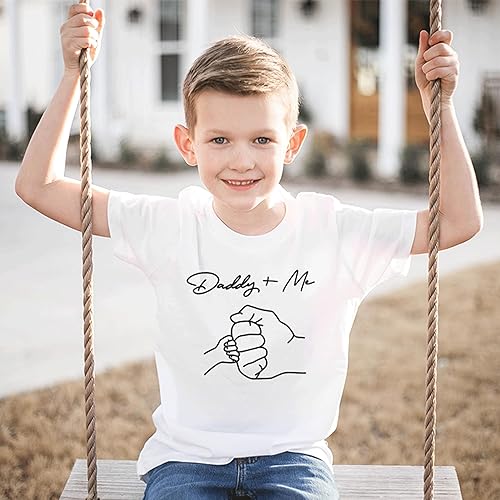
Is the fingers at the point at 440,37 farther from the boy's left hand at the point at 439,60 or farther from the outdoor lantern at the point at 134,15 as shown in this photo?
the outdoor lantern at the point at 134,15

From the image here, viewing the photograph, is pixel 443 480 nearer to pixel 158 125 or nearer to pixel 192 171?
pixel 192 171

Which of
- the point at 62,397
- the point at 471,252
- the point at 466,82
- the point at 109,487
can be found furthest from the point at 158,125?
the point at 109,487

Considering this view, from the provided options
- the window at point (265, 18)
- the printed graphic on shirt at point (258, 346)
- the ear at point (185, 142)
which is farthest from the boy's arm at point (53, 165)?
the window at point (265, 18)

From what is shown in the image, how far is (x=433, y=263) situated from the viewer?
194 cm

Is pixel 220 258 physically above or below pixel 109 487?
above

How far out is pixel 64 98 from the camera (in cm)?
206

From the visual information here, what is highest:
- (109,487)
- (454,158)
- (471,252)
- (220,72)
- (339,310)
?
(220,72)

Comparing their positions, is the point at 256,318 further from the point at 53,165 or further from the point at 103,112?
the point at 103,112

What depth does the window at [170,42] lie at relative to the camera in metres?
14.7

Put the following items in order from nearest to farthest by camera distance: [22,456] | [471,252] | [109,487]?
[109,487] < [22,456] < [471,252]

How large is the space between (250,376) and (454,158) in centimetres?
63

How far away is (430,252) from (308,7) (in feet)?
40.8

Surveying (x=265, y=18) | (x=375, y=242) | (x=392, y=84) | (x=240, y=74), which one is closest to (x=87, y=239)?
(x=240, y=74)

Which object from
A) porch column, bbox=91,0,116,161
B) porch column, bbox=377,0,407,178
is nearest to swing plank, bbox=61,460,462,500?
porch column, bbox=377,0,407,178
